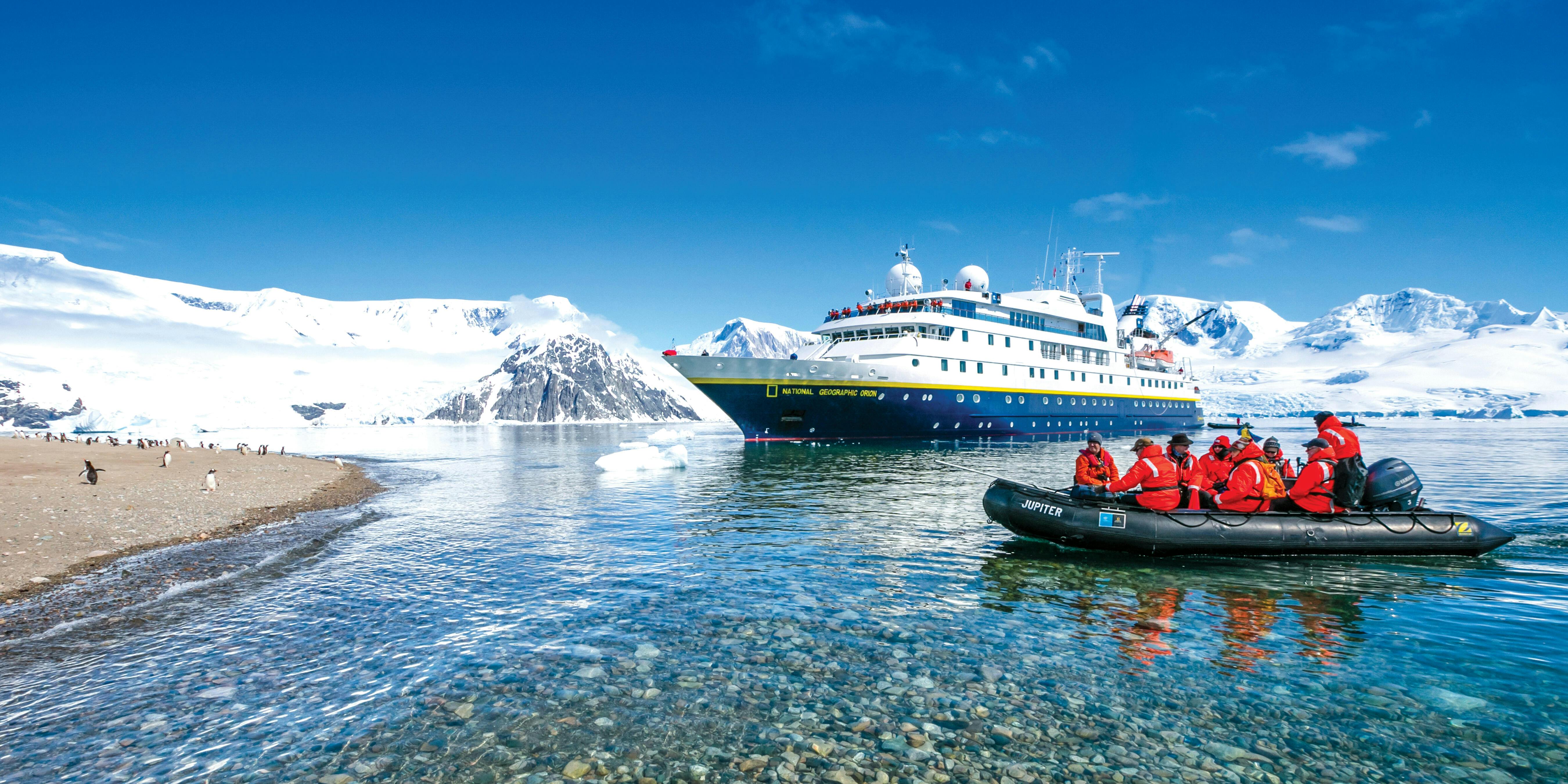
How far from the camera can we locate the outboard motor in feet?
40.2

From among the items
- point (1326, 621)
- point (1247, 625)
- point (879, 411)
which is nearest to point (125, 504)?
point (1247, 625)

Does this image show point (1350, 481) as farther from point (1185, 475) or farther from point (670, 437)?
point (670, 437)

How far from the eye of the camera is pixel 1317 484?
39.2ft

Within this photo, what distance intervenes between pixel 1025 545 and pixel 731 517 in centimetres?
742

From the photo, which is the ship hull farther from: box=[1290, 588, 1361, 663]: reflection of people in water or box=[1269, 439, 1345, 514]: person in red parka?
box=[1290, 588, 1361, 663]: reflection of people in water

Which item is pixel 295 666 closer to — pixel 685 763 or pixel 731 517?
pixel 685 763

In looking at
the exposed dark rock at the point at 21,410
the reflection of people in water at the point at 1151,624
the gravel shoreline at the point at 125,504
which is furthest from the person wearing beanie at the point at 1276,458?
the exposed dark rock at the point at 21,410

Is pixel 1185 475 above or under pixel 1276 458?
under

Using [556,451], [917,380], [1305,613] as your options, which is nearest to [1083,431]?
[917,380]

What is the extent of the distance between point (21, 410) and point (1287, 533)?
23755 centimetres

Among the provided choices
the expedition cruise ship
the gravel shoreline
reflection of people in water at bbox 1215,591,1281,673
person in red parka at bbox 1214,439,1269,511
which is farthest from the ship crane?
the gravel shoreline

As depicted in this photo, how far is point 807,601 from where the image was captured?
9898mm

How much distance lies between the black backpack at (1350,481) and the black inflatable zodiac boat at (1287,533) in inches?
12.7

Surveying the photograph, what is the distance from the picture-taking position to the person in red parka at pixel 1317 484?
39.1ft
